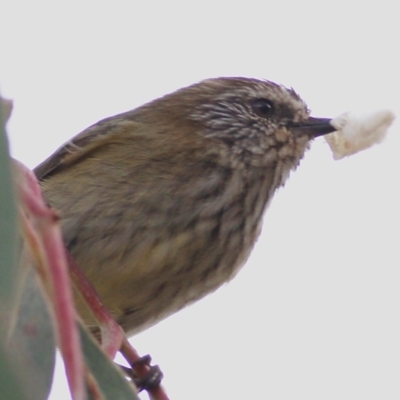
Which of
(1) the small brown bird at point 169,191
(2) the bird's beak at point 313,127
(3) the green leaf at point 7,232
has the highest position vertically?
(3) the green leaf at point 7,232

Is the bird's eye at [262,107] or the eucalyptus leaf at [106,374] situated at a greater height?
the bird's eye at [262,107]

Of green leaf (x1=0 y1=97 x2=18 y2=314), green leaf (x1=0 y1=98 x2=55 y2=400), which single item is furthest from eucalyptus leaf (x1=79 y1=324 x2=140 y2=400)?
green leaf (x1=0 y1=97 x2=18 y2=314)

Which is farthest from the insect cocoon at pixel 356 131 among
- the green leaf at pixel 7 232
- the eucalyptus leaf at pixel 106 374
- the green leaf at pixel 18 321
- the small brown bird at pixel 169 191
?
the green leaf at pixel 7 232

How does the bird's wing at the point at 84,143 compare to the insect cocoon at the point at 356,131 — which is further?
the bird's wing at the point at 84,143

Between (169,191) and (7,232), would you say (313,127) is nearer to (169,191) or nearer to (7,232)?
(169,191)

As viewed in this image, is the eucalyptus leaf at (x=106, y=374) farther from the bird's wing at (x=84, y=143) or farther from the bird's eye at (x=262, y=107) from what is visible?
the bird's eye at (x=262, y=107)

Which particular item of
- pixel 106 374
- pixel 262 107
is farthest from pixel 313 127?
pixel 106 374

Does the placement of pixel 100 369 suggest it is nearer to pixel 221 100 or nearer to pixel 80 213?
pixel 80 213
